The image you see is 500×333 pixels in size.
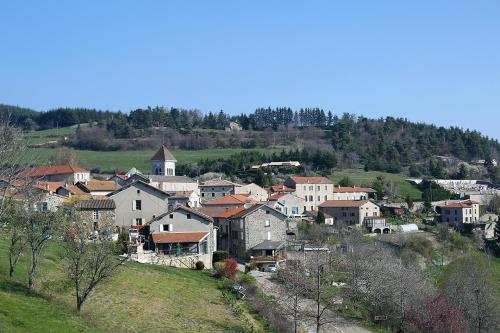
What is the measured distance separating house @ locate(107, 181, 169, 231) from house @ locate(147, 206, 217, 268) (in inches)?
154

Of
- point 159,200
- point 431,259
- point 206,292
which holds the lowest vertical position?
point 431,259

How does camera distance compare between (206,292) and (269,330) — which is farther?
(206,292)

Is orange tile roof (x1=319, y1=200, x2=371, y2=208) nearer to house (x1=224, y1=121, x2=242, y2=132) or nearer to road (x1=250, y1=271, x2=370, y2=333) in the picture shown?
road (x1=250, y1=271, x2=370, y2=333)

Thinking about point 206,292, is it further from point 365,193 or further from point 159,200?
point 365,193

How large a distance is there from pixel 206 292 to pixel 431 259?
124ft

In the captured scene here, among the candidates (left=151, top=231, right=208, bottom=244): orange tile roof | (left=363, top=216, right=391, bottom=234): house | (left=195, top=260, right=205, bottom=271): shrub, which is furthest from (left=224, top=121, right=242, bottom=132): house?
(left=195, top=260, right=205, bottom=271): shrub

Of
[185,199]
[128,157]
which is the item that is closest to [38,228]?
[185,199]

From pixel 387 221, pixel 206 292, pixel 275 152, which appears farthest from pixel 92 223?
pixel 275 152

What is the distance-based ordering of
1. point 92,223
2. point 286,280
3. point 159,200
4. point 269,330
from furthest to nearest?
point 159,200 → point 92,223 → point 286,280 → point 269,330

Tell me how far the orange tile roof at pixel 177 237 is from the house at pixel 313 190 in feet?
168

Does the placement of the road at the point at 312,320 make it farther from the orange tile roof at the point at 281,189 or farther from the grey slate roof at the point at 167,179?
the orange tile roof at the point at 281,189

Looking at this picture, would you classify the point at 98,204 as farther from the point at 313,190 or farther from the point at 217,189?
the point at 313,190

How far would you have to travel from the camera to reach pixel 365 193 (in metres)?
100

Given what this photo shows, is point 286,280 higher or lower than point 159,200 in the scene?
lower
